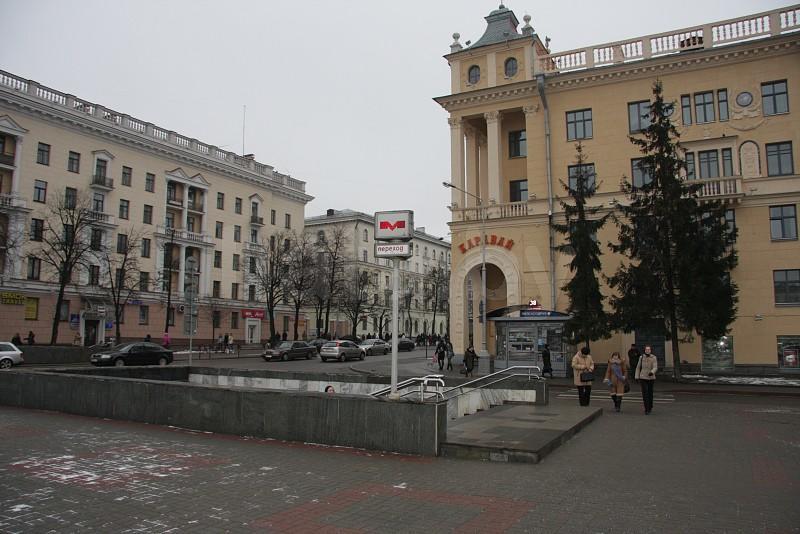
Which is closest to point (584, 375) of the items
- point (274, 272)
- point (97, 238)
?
point (274, 272)

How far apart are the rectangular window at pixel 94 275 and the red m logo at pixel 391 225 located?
47597mm

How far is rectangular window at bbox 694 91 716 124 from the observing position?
31781mm

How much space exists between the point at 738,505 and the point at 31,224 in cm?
5316

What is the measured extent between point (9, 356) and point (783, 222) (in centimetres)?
4106

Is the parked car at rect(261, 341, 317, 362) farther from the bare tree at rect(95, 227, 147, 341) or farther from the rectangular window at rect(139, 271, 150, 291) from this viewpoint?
the rectangular window at rect(139, 271, 150, 291)

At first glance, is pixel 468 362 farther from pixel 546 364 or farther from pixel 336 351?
pixel 336 351

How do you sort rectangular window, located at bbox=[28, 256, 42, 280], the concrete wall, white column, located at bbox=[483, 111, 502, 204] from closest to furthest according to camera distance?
the concrete wall < white column, located at bbox=[483, 111, 502, 204] < rectangular window, located at bbox=[28, 256, 42, 280]

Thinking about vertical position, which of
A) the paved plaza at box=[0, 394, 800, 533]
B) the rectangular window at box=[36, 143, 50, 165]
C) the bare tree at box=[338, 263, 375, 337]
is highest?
the rectangular window at box=[36, 143, 50, 165]

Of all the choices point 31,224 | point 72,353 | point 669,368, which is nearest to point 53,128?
point 31,224

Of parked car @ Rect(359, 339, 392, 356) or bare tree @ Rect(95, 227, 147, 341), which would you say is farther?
parked car @ Rect(359, 339, 392, 356)

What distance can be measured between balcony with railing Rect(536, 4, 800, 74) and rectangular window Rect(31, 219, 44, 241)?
1553 inches

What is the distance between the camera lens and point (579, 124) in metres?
34.6

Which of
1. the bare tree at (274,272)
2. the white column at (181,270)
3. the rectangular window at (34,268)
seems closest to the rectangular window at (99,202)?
the rectangular window at (34,268)

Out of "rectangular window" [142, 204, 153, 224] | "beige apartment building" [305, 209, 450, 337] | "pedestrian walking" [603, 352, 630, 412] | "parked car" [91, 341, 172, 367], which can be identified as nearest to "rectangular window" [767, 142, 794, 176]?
"pedestrian walking" [603, 352, 630, 412]
